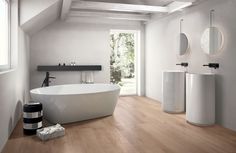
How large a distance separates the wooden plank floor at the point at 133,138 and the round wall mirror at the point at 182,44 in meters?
1.53

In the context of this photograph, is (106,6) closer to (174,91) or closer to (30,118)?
(174,91)

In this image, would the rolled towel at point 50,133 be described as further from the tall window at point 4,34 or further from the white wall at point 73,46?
the white wall at point 73,46

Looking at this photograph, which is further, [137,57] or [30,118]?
[137,57]

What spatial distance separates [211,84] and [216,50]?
2.10ft

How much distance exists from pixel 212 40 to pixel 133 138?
90.2 inches

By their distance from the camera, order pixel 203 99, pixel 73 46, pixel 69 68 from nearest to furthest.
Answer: pixel 203 99
pixel 69 68
pixel 73 46

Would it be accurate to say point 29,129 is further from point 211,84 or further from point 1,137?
point 211,84

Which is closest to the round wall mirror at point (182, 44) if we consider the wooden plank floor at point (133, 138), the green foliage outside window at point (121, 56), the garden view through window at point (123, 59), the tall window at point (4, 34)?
the wooden plank floor at point (133, 138)

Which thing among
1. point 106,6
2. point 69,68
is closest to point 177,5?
point 106,6

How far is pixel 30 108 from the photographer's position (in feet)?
10.7

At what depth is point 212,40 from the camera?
3900 millimetres

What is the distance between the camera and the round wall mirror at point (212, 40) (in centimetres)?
378

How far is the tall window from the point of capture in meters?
3.21

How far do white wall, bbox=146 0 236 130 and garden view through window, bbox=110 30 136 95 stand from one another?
887 millimetres
